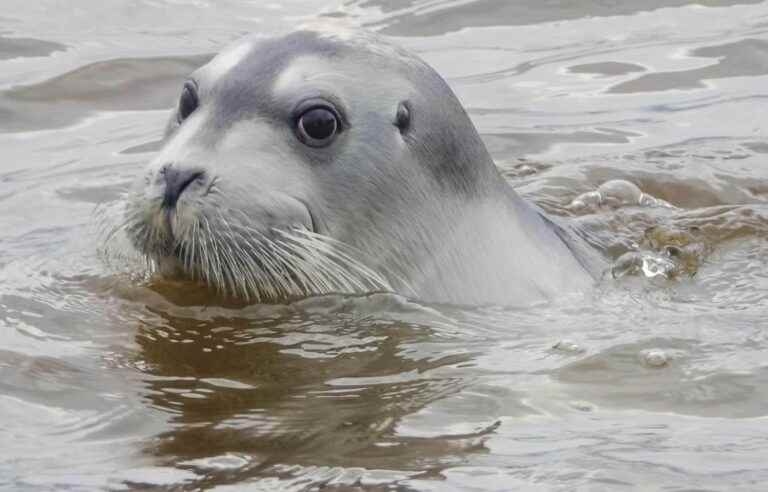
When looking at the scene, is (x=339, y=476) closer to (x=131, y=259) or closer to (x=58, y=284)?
(x=131, y=259)

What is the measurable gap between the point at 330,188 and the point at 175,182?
0.52 m

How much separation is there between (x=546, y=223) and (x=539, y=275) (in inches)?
17.2

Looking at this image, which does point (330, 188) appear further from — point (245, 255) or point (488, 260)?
point (488, 260)

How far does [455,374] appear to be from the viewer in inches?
180

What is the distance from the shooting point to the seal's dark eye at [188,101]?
5.04 meters

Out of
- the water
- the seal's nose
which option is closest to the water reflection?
the water

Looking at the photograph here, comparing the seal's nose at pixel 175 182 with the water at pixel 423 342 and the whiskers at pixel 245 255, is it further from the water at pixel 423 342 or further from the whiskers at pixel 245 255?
the water at pixel 423 342

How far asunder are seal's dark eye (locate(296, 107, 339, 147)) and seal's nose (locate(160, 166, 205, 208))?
1.40ft

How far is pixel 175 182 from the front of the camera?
4.58 meters

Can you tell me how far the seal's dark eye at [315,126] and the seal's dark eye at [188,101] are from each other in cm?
33

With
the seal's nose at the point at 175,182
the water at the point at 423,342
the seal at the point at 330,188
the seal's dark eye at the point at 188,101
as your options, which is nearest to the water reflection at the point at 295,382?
the water at the point at 423,342

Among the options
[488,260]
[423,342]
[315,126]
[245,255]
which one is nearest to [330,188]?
[315,126]

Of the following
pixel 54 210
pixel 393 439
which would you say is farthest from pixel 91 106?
pixel 393 439

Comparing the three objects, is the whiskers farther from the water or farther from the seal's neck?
the seal's neck
